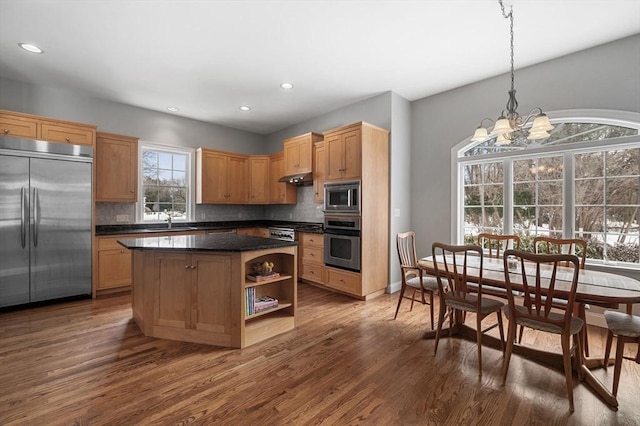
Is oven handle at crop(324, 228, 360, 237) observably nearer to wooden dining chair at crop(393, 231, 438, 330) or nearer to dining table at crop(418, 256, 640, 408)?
wooden dining chair at crop(393, 231, 438, 330)

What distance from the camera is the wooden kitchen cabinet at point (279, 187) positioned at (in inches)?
228

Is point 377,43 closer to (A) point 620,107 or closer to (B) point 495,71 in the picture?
(B) point 495,71

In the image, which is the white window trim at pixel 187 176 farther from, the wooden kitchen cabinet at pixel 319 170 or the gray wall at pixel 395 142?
the gray wall at pixel 395 142

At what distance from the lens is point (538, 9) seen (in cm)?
254

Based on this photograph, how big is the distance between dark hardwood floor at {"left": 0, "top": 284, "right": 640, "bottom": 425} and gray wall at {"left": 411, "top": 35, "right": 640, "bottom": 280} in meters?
2.12

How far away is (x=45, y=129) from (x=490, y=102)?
5909 millimetres

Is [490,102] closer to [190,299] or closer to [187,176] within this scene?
[190,299]

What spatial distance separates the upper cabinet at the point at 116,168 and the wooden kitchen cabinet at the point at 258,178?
2.12 meters

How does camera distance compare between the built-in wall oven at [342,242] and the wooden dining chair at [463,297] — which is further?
the built-in wall oven at [342,242]

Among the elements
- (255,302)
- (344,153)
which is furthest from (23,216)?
(344,153)

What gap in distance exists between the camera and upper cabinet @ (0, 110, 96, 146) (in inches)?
139

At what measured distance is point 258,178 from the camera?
608 cm

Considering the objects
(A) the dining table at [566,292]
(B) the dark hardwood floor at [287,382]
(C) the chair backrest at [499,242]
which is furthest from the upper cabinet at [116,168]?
(C) the chair backrest at [499,242]

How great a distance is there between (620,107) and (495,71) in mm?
1332
